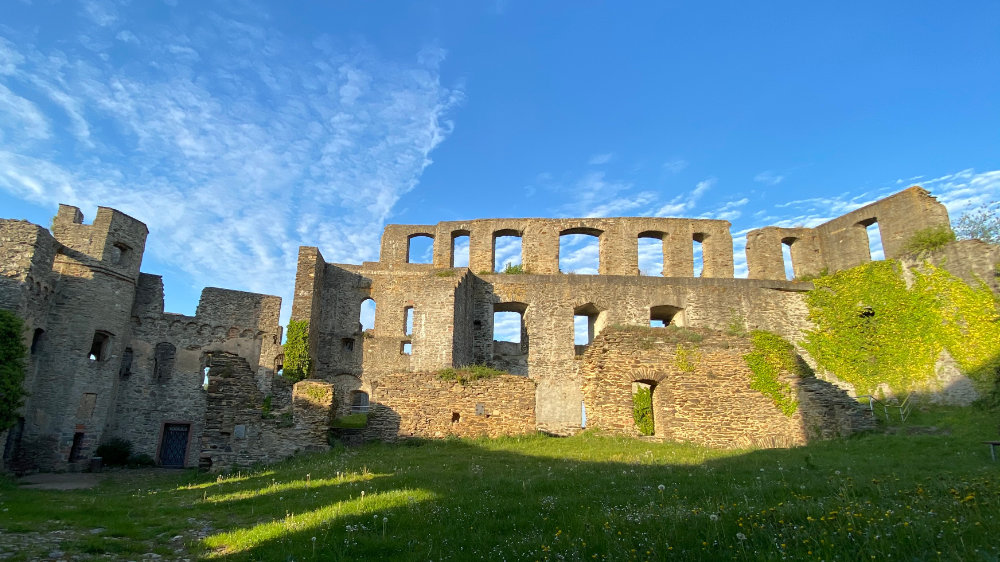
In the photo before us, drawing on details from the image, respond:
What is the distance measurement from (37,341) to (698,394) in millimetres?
21093

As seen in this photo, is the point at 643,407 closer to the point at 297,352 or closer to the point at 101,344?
the point at 297,352

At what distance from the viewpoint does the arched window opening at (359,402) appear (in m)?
→ 22.7

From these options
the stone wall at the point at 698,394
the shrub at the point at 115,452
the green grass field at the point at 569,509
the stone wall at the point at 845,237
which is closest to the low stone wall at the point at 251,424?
the green grass field at the point at 569,509

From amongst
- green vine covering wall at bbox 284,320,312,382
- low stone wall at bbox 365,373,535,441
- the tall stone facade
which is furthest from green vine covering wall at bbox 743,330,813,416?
green vine covering wall at bbox 284,320,312,382

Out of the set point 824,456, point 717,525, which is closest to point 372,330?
point 824,456

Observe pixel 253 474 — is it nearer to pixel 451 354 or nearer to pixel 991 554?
pixel 451 354

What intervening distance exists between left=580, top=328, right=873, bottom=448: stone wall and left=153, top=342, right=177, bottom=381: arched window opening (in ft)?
58.1

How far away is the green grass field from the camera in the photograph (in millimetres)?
4023

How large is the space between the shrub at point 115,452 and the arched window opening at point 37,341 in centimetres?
434

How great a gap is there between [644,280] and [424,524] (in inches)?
720

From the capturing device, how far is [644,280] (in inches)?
883

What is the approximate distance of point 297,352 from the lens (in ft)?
68.3

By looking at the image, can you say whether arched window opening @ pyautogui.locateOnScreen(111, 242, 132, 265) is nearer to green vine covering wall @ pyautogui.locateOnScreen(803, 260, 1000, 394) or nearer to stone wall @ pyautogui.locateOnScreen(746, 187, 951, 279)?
stone wall @ pyautogui.locateOnScreen(746, 187, 951, 279)

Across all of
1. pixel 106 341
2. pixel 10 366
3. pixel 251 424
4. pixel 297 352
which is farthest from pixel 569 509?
pixel 106 341
